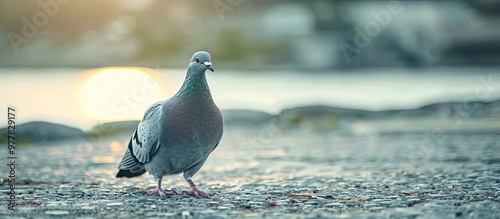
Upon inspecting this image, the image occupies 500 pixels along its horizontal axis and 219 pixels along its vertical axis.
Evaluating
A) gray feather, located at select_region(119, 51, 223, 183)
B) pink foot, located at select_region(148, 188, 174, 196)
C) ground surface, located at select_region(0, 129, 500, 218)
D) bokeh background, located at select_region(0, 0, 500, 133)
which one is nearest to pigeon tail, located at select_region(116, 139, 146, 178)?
ground surface, located at select_region(0, 129, 500, 218)

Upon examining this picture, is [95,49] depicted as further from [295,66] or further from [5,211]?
[5,211]

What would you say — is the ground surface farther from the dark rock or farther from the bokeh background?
the bokeh background

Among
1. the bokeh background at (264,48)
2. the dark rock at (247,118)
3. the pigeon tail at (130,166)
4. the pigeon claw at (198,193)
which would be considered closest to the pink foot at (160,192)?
the pigeon claw at (198,193)

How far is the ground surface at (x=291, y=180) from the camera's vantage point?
5211mm

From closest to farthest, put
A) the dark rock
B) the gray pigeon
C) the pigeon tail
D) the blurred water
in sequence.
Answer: the gray pigeon, the pigeon tail, the dark rock, the blurred water

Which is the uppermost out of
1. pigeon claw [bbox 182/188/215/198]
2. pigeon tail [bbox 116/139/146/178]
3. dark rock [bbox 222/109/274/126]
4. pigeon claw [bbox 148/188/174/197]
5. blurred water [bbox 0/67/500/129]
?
blurred water [bbox 0/67/500/129]

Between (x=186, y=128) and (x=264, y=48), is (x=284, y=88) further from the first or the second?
(x=186, y=128)

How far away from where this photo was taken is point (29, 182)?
6.71 meters

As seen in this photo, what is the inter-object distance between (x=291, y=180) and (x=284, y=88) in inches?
369

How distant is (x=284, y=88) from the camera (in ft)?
52.9

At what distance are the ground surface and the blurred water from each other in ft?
7.15

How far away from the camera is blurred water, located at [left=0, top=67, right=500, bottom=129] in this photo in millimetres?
12422

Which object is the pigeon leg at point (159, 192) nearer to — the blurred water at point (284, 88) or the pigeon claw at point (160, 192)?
the pigeon claw at point (160, 192)

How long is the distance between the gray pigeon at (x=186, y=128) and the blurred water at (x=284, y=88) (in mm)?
4710
